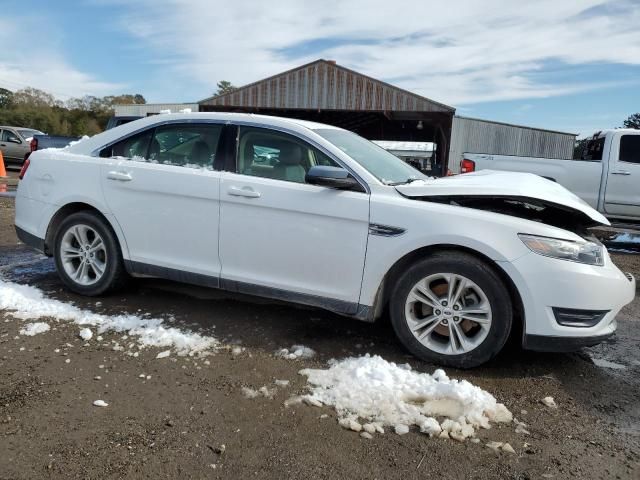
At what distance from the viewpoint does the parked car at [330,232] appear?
3273mm

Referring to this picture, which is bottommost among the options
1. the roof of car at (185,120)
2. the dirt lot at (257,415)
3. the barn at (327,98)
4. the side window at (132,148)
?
the dirt lot at (257,415)

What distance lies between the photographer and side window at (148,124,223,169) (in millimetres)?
4219

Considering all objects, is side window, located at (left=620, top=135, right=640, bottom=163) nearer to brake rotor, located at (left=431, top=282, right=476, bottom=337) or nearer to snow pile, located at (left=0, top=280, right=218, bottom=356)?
brake rotor, located at (left=431, top=282, right=476, bottom=337)

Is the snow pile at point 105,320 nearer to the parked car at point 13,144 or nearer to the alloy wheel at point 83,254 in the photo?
the alloy wheel at point 83,254

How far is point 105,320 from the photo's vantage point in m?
4.07

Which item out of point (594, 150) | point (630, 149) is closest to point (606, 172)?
point (630, 149)

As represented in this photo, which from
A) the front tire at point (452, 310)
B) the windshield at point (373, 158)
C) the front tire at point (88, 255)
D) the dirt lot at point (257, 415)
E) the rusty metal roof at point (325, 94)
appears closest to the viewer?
the dirt lot at point (257, 415)

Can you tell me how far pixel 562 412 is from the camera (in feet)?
9.76

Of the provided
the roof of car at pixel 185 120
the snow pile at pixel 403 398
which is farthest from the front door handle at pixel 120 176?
the snow pile at pixel 403 398

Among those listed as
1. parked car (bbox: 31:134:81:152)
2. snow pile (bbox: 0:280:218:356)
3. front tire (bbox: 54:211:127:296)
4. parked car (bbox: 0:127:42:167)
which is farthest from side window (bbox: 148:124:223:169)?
parked car (bbox: 0:127:42:167)

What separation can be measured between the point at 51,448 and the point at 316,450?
4.12ft

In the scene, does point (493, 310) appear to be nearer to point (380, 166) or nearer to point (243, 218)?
point (380, 166)

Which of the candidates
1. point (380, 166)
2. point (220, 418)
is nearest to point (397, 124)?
point (380, 166)

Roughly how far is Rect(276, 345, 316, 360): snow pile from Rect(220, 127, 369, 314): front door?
1.10 feet
